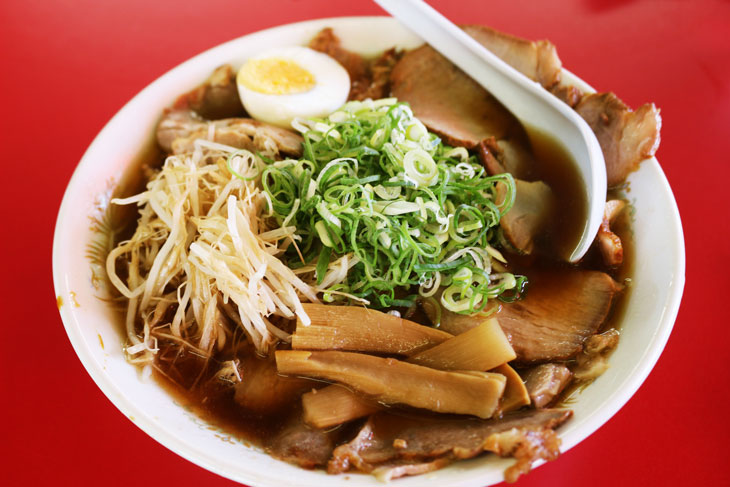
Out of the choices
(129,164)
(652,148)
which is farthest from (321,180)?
(652,148)

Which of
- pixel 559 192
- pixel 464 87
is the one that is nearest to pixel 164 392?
pixel 559 192

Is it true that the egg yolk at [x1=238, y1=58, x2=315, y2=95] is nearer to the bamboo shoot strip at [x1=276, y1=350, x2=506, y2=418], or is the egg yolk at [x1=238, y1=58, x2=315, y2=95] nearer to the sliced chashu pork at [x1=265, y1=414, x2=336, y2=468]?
the bamboo shoot strip at [x1=276, y1=350, x2=506, y2=418]

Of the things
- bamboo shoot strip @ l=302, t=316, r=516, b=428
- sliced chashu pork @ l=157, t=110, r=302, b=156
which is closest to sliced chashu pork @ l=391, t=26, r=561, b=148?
sliced chashu pork @ l=157, t=110, r=302, b=156

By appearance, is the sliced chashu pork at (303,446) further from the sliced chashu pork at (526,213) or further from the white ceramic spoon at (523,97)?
the white ceramic spoon at (523,97)

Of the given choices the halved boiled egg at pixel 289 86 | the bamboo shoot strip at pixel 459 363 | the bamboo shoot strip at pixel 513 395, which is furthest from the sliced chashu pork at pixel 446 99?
the bamboo shoot strip at pixel 513 395

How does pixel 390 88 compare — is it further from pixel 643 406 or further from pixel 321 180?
pixel 643 406

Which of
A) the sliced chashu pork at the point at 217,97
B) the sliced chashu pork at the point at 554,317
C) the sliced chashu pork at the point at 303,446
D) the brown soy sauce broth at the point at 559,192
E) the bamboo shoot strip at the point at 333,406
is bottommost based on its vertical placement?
the sliced chashu pork at the point at 303,446
